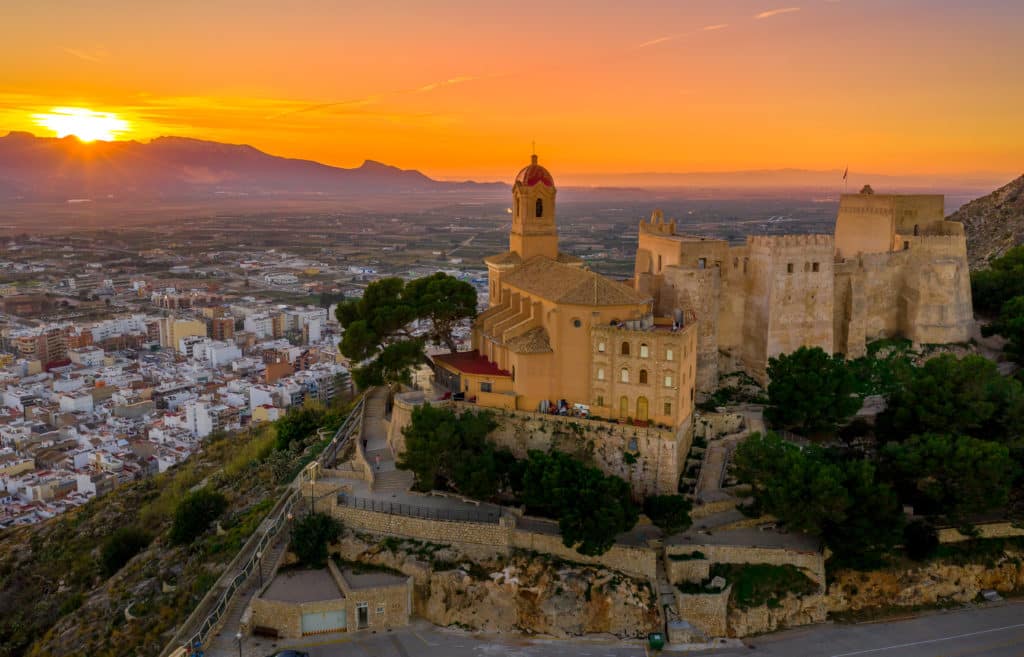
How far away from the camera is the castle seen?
111 feet

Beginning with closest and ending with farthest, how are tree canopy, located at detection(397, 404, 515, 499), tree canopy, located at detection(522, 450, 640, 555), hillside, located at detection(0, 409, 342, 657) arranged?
1. tree canopy, located at detection(522, 450, 640, 555)
2. hillside, located at detection(0, 409, 342, 657)
3. tree canopy, located at detection(397, 404, 515, 499)

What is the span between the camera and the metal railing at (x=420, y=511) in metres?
31.4

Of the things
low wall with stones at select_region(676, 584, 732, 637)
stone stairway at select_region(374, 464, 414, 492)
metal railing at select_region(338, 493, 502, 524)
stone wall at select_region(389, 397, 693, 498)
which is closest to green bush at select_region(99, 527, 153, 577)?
metal railing at select_region(338, 493, 502, 524)

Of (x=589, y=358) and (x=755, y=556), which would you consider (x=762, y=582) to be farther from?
(x=589, y=358)

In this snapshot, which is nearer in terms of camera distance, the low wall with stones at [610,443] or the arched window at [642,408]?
the low wall with stones at [610,443]

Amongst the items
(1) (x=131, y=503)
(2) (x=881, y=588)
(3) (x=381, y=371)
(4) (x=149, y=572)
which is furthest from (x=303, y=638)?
(1) (x=131, y=503)

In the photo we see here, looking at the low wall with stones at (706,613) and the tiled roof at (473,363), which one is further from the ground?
the tiled roof at (473,363)

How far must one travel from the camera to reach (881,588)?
30.5 metres

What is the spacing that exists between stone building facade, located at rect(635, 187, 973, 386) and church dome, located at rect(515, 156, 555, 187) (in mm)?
6183

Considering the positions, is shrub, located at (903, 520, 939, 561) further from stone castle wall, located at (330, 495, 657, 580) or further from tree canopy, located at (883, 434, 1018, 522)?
stone castle wall, located at (330, 495, 657, 580)

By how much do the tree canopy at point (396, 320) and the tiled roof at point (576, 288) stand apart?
384cm

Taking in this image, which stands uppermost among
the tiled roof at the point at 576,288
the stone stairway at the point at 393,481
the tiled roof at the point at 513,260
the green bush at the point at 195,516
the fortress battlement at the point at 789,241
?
the fortress battlement at the point at 789,241

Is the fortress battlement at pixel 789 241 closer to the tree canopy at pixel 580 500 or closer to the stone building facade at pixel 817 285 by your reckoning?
the stone building facade at pixel 817 285

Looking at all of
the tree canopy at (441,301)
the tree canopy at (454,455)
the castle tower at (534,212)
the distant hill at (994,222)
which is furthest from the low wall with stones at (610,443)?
the distant hill at (994,222)
